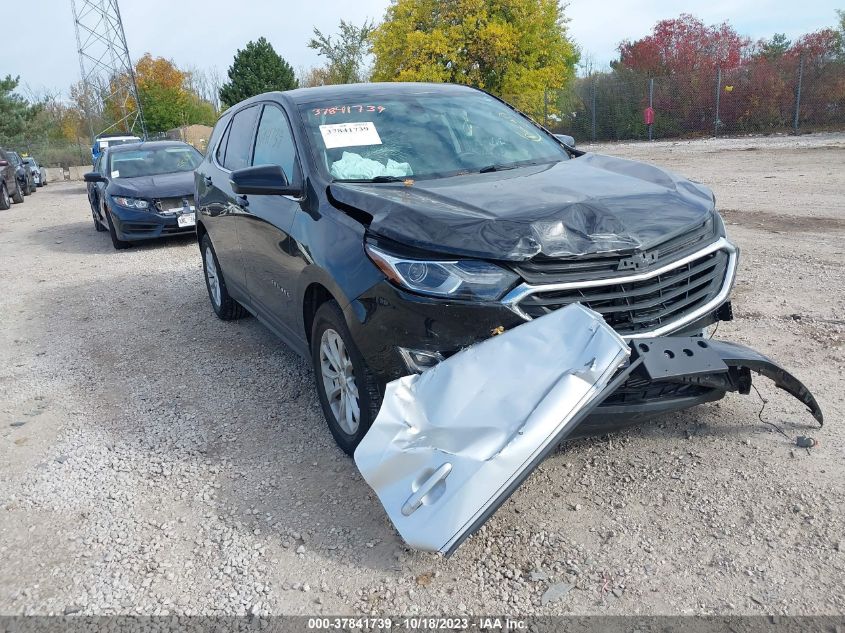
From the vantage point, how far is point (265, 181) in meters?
3.96

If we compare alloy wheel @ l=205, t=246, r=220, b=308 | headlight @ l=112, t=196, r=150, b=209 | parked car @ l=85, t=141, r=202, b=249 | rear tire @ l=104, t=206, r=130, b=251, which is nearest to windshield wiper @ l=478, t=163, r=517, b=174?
alloy wheel @ l=205, t=246, r=220, b=308

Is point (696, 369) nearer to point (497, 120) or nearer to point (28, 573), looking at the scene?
point (497, 120)

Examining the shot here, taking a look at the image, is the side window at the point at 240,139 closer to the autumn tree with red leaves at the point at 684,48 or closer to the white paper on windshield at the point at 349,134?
the white paper on windshield at the point at 349,134

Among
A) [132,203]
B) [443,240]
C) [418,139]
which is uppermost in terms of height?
[418,139]

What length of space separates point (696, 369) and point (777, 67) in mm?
27281

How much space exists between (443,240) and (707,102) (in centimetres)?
2788

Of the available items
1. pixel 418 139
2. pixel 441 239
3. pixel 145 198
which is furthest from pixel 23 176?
pixel 441 239

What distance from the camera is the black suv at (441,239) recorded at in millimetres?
2988

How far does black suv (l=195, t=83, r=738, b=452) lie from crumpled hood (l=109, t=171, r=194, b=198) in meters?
6.37

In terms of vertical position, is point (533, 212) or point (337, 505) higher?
point (533, 212)

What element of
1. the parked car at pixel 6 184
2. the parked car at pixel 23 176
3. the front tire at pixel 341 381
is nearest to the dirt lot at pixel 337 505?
the front tire at pixel 341 381

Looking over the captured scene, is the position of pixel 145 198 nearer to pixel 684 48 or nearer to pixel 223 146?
pixel 223 146

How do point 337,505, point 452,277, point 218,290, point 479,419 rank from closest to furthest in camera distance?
point 479,419 → point 452,277 → point 337,505 → point 218,290

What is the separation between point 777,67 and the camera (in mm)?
25953
